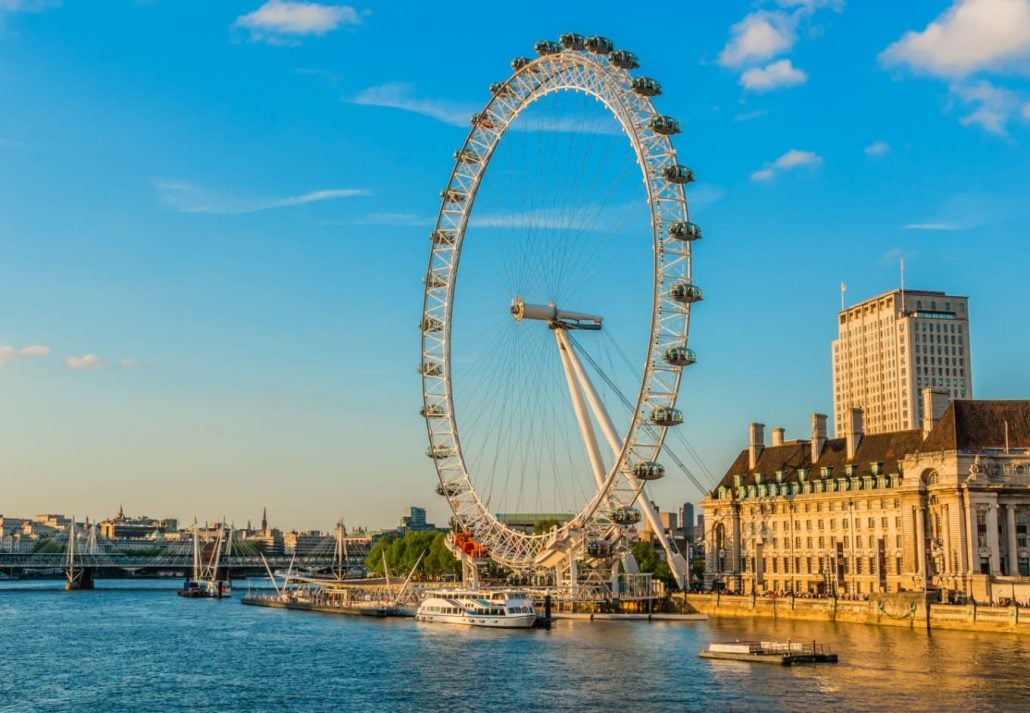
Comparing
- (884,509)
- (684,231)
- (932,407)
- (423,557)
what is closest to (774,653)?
(684,231)

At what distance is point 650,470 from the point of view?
96.4 metres

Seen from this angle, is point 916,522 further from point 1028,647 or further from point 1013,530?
point 1028,647

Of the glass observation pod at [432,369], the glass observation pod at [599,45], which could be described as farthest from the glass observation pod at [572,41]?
the glass observation pod at [432,369]

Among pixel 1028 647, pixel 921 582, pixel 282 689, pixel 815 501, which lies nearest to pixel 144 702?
pixel 282 689

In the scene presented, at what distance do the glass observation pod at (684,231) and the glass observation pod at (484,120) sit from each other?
839 inches

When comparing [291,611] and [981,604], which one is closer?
[981,604]

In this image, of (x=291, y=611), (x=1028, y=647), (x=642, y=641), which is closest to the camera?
(x=1028, y=647)

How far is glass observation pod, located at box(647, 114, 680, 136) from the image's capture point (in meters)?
90.5

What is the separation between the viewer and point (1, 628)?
11231cm

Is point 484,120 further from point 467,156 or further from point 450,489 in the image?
point 450,489

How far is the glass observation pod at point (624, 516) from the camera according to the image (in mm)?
101312

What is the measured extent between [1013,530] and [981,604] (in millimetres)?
12015

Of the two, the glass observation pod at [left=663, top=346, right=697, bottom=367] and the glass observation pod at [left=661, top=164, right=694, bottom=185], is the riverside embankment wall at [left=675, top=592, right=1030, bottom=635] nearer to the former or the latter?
the glass observation pod at [left=663, top=346, right=697, bottom=367]

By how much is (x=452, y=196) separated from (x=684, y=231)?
27125 millimetres
